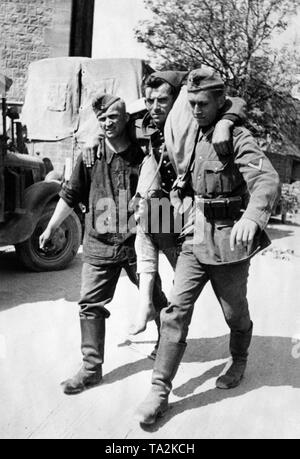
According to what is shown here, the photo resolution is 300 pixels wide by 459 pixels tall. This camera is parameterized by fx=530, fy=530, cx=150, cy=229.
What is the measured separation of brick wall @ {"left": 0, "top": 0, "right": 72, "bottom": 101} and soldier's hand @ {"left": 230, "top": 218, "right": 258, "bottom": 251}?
44.6 ft

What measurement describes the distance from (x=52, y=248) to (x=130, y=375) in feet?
11.4

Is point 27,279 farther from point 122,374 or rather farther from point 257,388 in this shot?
point 257,388

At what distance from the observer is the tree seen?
14969 millimetres

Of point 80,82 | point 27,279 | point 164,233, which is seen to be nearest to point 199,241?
point 164,233

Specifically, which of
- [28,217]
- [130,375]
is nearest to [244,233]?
[130,375]

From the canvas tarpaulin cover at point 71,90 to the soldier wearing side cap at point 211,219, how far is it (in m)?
6.76

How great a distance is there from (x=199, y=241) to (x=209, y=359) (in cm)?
120

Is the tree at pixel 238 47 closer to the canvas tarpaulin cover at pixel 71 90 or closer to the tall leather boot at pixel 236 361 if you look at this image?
the canvas tarpaulin cover at pixel 71 90

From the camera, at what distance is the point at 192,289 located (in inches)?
113

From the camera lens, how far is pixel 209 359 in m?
3.72

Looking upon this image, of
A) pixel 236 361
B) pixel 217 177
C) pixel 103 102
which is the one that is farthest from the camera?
pixel 236 361

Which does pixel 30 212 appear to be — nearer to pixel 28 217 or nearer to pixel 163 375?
pixel 28 217

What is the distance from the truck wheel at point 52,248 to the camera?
649cm

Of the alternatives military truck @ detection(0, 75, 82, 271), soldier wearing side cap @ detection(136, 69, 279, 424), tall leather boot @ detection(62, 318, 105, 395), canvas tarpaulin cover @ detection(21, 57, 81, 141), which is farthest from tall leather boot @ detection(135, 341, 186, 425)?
canvas tarpaulin cover @ detection(21, 57, 81, 141)
